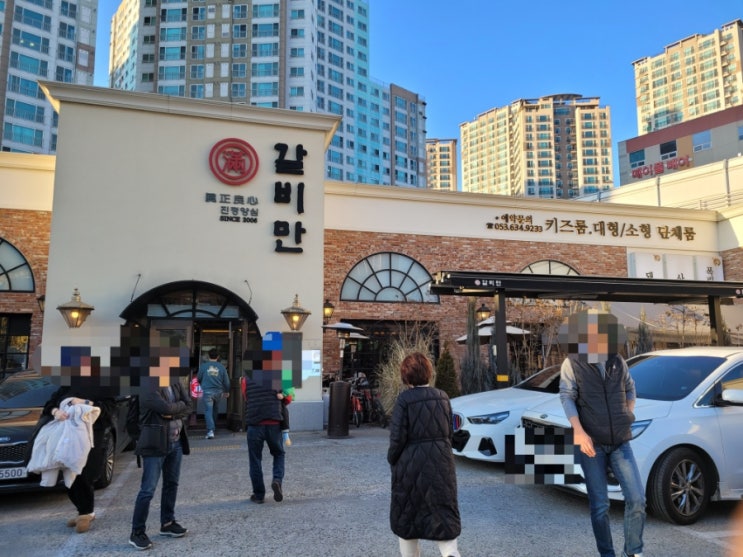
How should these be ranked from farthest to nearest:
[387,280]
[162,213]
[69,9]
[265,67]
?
1. [265,67]
2. [69,9]
3. [387,280]
4. [162,213]

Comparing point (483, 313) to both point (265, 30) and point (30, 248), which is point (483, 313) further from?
point (265, 30)

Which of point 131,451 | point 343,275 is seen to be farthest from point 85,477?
point 343,275

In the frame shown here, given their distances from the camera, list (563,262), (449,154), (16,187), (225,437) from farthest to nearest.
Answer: (449,154), (563,262), (16,187), (225,437)

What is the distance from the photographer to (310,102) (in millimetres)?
74562

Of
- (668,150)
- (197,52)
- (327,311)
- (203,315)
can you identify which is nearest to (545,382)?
(327,311)

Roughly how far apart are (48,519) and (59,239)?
7782 millimetres

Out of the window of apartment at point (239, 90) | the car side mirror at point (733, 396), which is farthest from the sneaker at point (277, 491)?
the window of apartment at point (239, 90)

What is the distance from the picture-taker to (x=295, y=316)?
1227 cm

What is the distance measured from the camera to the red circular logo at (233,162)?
42.0 feet

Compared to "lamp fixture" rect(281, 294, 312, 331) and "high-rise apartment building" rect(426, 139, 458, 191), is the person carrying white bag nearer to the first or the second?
"lamp fixture" rect(281, 294, 312, 331)

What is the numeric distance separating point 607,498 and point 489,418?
135 inches

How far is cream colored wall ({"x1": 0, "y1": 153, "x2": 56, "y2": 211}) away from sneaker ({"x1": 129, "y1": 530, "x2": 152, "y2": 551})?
37.9 ft

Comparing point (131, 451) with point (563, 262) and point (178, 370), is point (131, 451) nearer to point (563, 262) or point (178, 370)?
point (178, 370)

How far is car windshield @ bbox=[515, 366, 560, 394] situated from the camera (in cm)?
812
